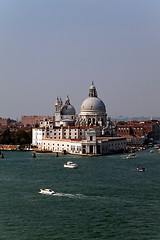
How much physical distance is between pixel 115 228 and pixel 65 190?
5.34 meters

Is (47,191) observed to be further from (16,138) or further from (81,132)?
(16,138)

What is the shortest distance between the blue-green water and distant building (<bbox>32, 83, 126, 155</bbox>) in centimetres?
934

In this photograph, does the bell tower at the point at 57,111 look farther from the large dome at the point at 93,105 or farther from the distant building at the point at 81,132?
the large dome at the point at 93,105

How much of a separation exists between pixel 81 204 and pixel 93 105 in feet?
99.2

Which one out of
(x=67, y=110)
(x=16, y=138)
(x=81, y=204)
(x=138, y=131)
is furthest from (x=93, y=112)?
(x=81, y=204)

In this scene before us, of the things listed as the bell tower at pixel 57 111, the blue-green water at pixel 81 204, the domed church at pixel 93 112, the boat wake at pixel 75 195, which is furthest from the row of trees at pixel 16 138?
the boat wake at pixel 75 195

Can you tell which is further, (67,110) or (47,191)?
(67,110)

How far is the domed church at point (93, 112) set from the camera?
4397 cm

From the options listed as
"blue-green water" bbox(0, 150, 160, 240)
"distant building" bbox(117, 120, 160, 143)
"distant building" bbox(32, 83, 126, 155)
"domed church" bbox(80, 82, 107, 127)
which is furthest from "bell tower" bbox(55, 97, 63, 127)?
"blue-green water" bbox(0, 150, 160, 240)

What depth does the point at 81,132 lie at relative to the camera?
130ft

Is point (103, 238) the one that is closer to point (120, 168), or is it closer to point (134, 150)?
point (120, 168)

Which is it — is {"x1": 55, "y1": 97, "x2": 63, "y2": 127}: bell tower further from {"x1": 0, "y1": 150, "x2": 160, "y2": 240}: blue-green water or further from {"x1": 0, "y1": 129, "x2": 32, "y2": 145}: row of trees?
{"x1": 0, "y1": 150, "x2": 160, "y2": 240}: blue-green water

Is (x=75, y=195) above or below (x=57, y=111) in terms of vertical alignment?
below

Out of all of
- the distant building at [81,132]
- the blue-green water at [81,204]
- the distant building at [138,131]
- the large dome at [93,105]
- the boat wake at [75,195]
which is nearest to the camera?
the blue-green water at [81,204]
